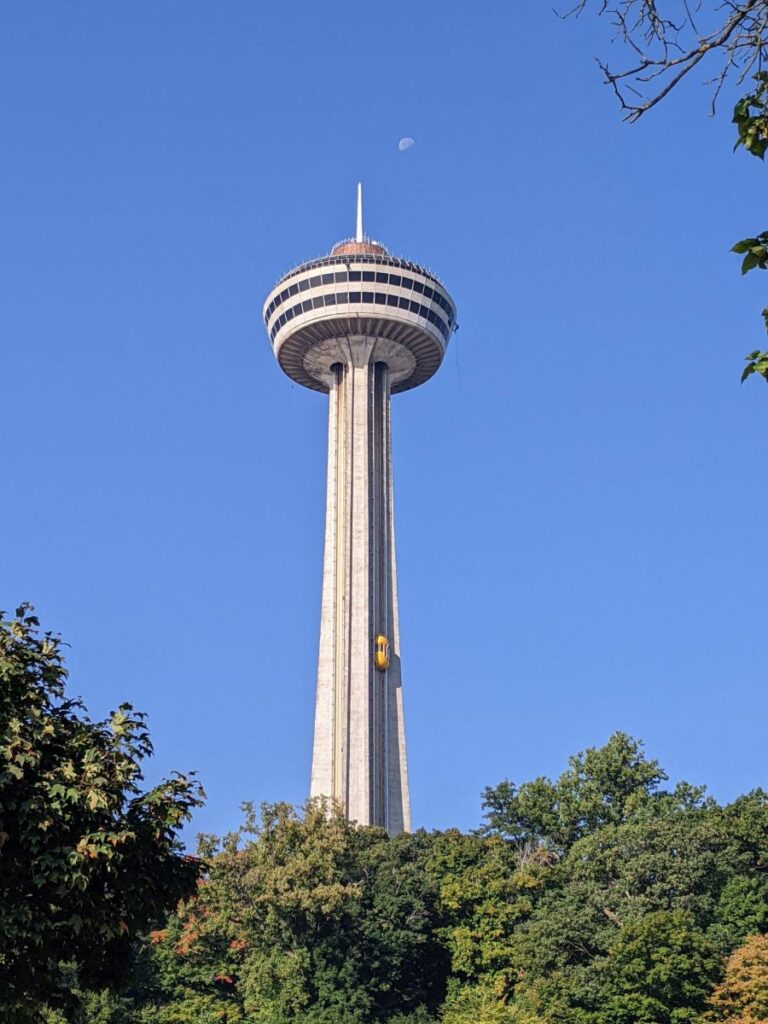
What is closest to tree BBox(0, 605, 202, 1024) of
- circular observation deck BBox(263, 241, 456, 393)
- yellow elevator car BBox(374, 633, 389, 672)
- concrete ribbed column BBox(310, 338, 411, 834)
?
concrete ribbed column BBox(310, 338, 411, 834)

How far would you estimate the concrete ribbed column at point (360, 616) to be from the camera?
397 ft

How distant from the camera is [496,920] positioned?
7600 cm

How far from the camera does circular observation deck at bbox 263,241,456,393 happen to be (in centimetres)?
12900

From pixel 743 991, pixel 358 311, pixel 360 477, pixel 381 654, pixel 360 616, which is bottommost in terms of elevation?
pixel 743 991

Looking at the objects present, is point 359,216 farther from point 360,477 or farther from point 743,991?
point 743,991

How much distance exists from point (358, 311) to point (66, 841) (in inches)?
4100

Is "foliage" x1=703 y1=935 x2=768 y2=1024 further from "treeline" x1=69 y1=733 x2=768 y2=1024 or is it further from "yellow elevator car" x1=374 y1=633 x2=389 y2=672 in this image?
"yellow elevator car" x1=374 y1=633 x2=389 y2=672

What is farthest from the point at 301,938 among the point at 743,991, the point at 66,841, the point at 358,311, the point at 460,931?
the point at 358,311

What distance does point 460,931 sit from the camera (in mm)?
76250

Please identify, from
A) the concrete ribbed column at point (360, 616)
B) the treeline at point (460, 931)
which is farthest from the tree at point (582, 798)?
the concrete ribbed column at point (360, 616)

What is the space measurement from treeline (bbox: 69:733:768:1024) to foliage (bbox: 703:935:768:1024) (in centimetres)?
12

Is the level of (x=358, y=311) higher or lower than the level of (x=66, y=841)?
higher

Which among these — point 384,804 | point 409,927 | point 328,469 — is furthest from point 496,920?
point 328,469

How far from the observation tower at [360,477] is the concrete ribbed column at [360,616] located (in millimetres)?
93
